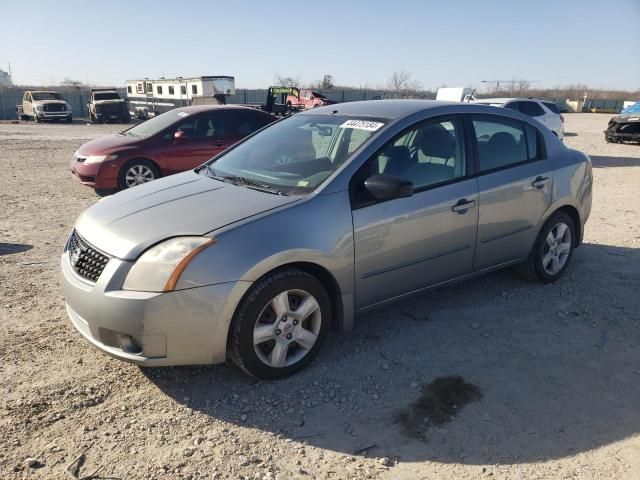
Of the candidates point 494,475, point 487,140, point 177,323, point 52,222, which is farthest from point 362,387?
point 52,222

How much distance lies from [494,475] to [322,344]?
131 cm

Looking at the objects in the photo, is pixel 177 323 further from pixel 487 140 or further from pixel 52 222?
pixel 52 222

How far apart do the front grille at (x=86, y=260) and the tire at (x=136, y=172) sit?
17.2 ft

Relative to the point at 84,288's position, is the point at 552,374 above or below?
below

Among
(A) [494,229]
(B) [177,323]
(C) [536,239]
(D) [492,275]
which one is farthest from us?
(D) [492,275]

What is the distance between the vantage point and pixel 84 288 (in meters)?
2.93

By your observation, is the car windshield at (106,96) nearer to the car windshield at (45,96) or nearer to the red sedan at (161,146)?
the car windshield at (45,96)

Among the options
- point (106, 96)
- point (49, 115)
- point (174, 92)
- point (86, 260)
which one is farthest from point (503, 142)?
point (174, 92)

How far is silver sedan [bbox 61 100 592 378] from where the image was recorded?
2836 millimetres

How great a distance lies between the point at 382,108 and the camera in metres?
4.05

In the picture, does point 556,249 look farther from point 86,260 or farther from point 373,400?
point 86,260

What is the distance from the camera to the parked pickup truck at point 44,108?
100 ft

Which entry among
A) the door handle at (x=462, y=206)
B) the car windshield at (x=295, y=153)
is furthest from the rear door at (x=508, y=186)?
the car windshield at (x=295, y=153)

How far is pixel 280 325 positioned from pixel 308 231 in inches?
23.9
